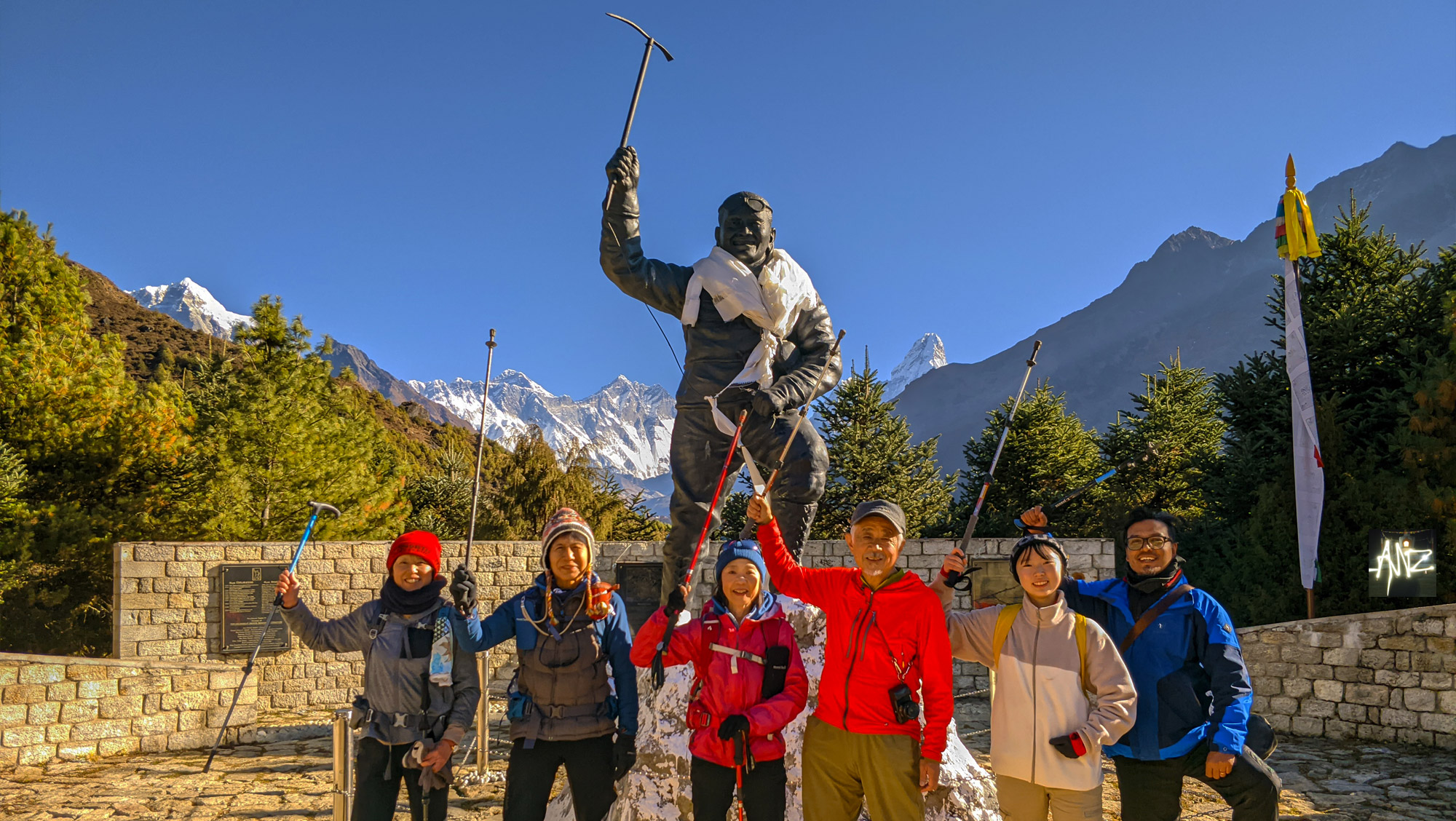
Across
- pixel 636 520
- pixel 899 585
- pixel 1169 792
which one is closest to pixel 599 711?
pixel 899 585

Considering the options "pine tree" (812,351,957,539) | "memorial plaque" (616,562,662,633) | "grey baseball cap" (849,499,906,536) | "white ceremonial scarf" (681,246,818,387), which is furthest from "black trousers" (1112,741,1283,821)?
"pine tree" (812,351,957,539)

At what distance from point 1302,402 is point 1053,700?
790 centimetres

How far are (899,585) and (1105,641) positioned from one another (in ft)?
2.27

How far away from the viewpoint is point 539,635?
123 inches

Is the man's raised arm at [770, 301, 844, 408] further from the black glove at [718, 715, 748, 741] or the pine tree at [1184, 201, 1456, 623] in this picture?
the pine tree at [1184, 201, 1456, 623]

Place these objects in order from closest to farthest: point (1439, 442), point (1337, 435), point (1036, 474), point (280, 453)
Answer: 1. point (1439, 442)
2. point (1337, 435)
3. point (280, 453)
4. point (1036, 474)

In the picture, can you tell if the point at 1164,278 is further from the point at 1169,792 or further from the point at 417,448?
the point at 1169,792

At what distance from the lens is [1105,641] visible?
278 cm

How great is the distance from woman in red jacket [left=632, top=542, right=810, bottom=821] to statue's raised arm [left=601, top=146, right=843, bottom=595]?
1.59 meters

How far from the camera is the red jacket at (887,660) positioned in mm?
2787

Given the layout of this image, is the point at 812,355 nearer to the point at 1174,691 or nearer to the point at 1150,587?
the point at 1150,587

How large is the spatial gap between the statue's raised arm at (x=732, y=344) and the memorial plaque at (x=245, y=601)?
674 cm

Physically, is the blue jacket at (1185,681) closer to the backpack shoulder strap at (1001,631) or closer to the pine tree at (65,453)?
the backpack shoulder strap at (1001,631)

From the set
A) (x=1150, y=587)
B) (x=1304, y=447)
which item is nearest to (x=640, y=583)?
(x=1150, y=587)
